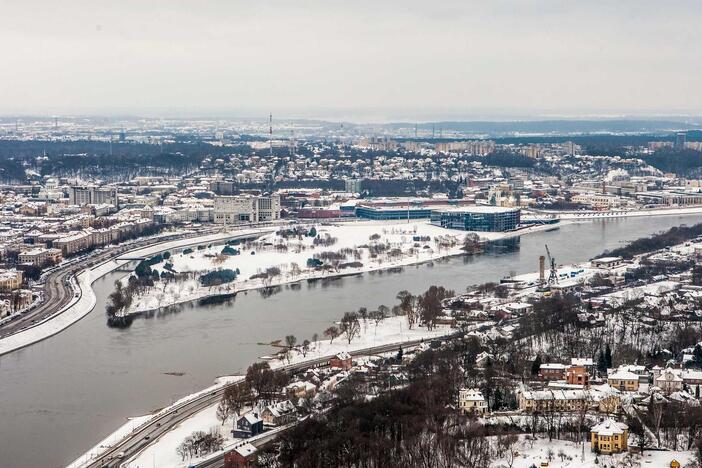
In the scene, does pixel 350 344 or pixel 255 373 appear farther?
pixel 350 344

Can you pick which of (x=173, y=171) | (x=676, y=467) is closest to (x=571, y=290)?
(x=676, y=467)

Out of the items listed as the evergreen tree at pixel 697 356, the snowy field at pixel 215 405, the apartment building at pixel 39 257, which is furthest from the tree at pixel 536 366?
the apartment building at pixel 39 257

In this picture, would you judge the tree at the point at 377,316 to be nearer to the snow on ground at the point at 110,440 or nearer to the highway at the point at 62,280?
the highway at the point at 62,280

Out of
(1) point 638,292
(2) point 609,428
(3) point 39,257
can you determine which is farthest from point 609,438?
(3) point 39,257

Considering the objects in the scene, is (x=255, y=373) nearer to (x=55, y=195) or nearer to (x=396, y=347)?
(x=396, y=347)

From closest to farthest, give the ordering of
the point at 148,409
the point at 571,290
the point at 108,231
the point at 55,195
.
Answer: the point at 148,409, the point at 571,290, the point at 108,231, the point at 55,195

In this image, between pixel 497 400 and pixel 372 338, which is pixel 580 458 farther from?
pixel 372 338

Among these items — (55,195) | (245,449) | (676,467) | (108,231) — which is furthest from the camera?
(55,195)
